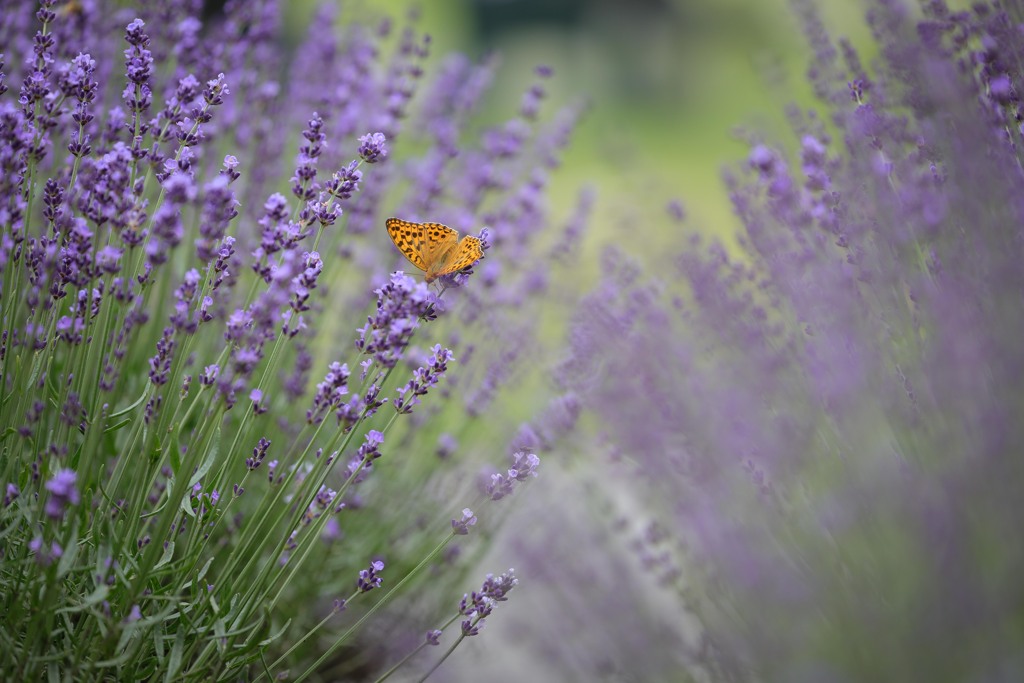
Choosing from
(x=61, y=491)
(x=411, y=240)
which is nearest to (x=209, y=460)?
(x=61, y=491)

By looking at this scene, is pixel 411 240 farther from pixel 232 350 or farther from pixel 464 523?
pixel 464 523

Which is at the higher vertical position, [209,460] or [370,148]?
[370,148]

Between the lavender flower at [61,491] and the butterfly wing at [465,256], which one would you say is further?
the butterfly wing at [465,256]

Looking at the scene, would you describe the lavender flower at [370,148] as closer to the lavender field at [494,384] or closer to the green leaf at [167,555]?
the lavender field at [494,384]

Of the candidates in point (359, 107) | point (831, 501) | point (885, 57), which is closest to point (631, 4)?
point (359, 107)

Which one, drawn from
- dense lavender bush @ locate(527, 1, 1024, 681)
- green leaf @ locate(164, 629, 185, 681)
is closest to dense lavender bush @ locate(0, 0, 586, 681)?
green leaf @ locate(164, 629, 185, 681)

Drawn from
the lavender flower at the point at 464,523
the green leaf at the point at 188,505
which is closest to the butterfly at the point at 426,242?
the lavender flower at the point at 464,523
